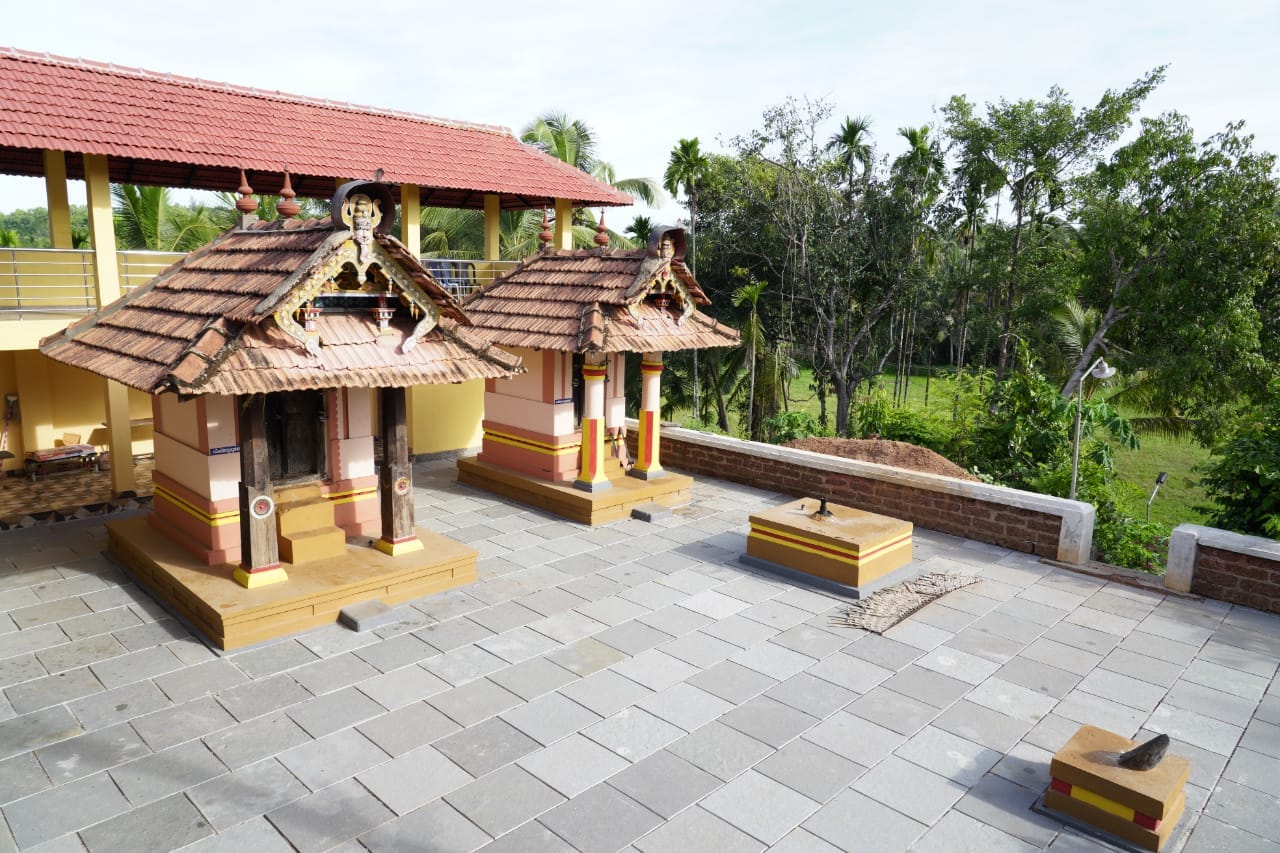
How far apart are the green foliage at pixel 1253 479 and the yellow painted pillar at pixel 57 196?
1517 cm

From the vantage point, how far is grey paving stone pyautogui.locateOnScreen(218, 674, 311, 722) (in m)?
6.39

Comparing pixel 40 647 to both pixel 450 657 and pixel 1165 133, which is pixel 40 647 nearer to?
pixel 450 657

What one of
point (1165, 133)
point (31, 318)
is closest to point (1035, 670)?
point (31, 318)

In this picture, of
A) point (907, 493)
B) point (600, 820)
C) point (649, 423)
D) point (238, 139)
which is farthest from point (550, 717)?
point (238, 139)

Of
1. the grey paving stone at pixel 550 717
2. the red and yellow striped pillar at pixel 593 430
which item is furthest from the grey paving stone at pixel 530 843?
the red and yellow striped pillar at pixel 593 430

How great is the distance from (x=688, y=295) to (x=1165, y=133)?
41.5 feet

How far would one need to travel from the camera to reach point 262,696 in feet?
21.7

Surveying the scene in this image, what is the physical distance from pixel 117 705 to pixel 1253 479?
39.8 feet

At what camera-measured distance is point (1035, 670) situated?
7.40m

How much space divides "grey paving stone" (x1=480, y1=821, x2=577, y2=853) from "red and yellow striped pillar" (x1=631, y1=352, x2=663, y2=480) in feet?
25.1

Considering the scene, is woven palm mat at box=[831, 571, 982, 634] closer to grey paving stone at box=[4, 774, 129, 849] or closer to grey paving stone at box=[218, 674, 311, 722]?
grey paving stone at box=[218, 674, 311, 722]

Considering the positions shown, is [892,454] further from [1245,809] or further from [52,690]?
[52,690]

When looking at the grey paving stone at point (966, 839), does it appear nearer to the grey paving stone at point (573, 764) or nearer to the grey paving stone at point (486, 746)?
the grey paving stone at point (573, 764)

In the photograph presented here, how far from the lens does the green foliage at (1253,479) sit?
31.7 ft
